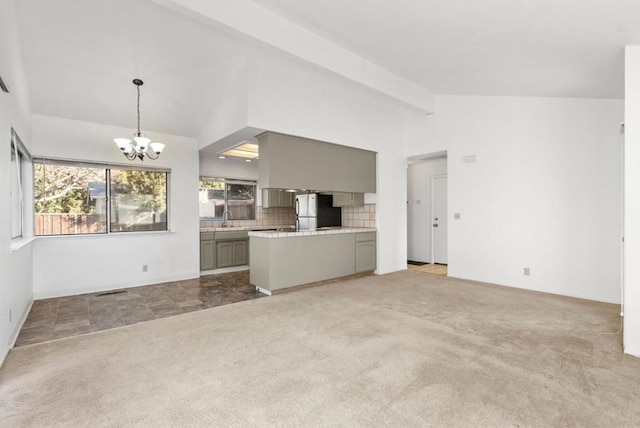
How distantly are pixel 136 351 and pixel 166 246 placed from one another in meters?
2.88

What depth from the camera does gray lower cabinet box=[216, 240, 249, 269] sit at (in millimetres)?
6051

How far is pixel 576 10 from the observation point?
235 centimetres

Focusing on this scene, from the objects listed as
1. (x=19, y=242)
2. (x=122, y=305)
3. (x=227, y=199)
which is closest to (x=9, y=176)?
(x=19, y=242)

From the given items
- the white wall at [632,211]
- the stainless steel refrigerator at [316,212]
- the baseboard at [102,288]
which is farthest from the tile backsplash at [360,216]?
the white wall at [632,211]

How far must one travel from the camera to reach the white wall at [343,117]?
410 centimetres

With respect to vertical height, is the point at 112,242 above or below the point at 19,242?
below

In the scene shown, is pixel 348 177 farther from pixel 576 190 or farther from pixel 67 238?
pixel 67 238

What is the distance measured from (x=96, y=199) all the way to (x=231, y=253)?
243 centimetres

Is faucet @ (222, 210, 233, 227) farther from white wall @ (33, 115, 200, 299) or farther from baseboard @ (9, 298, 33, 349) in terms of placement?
baseboard @ (9, 298, 33, 349)

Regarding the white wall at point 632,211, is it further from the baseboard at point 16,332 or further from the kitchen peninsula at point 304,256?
the baseboard at point 16,332

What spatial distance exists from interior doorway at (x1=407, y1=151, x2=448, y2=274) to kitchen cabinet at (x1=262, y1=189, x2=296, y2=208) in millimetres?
2763

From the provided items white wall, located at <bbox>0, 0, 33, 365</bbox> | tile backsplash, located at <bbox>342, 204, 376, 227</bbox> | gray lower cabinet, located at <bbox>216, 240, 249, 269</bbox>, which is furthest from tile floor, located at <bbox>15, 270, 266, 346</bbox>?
tile backsplash, located at <bbox>342, 204, 376, 227</bbox>

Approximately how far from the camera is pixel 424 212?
7.14m

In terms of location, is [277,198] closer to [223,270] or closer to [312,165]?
[223,270]
